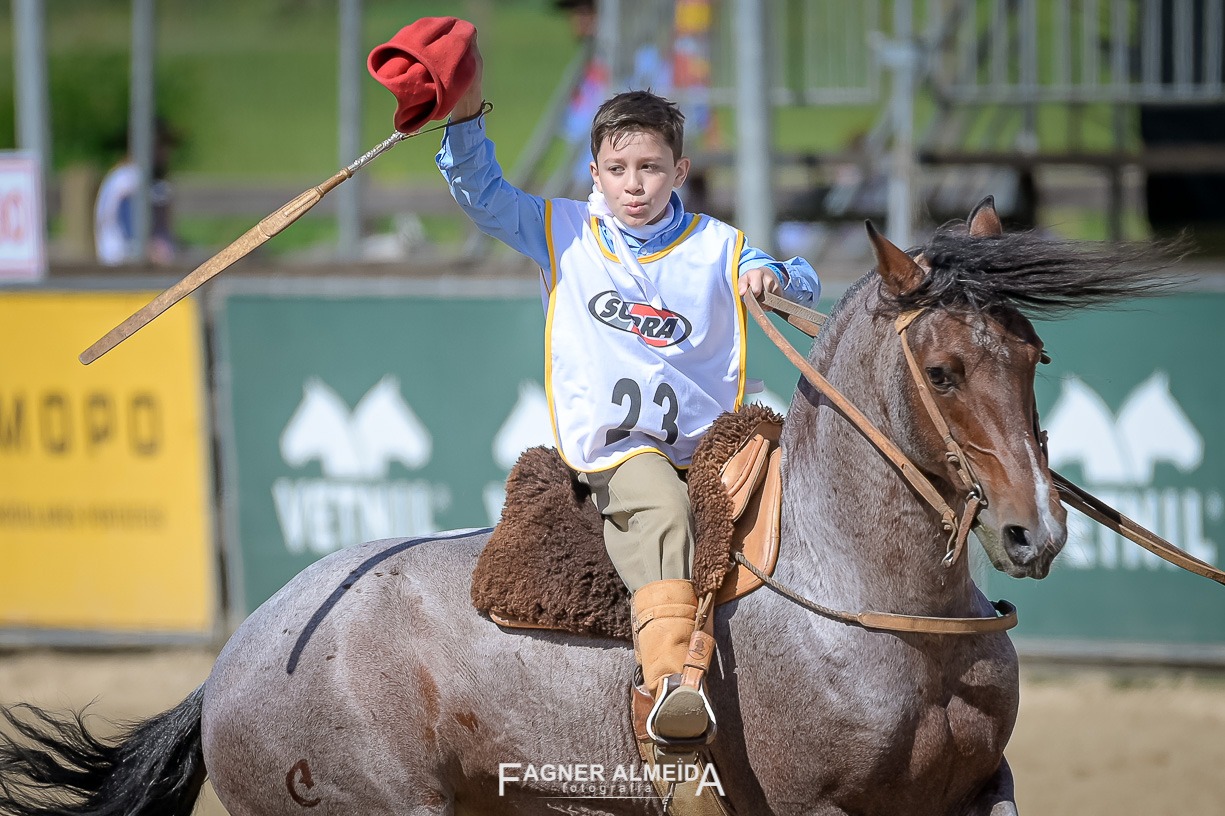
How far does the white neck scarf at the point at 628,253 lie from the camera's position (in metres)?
3.17

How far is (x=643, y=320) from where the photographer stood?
315 centimetres

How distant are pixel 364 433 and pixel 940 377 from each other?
16.3 ft

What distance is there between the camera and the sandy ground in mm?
5523

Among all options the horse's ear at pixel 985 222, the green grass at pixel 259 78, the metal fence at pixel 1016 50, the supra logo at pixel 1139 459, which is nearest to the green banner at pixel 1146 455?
the supra logo at pixel 1139 459

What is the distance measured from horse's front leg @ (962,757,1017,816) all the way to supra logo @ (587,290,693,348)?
1203 millimetres

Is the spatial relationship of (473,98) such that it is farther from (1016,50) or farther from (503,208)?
(1016,50)

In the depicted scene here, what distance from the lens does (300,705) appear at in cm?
322

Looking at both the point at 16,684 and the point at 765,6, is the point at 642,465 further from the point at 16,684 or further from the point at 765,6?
the point at 16,684

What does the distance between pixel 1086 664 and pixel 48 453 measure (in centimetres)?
573

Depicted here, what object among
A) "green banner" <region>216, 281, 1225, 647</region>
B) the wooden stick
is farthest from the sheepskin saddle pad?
"green banner" <region>216, 281, 1225, 647</region>

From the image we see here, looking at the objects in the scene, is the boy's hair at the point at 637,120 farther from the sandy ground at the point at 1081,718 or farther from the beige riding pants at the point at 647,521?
the sandy ground at the point at 1081,718

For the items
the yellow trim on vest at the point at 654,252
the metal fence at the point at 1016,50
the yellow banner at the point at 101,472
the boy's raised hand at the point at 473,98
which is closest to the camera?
the boy's raised hand at the point at 473,98

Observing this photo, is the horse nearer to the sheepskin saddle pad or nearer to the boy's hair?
the sheepskin saddle pad

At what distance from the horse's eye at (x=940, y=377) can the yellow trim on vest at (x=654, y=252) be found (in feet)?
2.48
